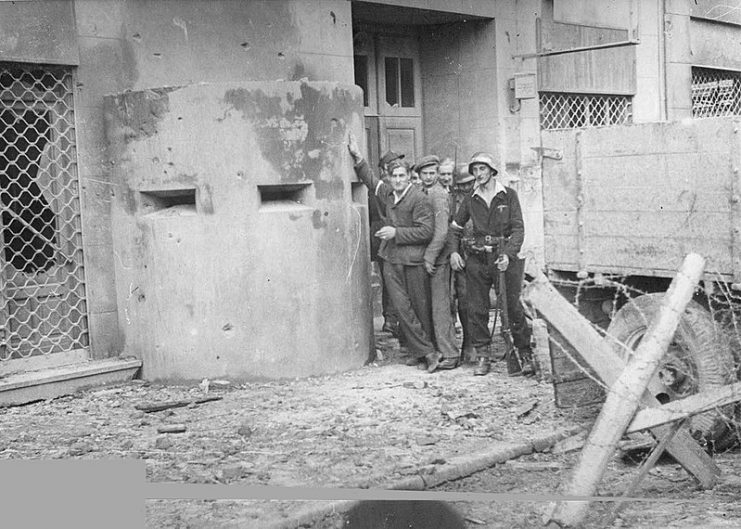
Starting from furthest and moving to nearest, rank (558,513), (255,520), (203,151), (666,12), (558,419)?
(666,12) → (203,151) → (558,419) → (255,520) → (558,513)

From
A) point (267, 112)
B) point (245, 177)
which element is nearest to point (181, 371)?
point (245, 177)

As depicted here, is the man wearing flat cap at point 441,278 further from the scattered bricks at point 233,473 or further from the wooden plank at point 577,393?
the scattered bricks at point 233,473

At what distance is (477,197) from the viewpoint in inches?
346

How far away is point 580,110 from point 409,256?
224 inches

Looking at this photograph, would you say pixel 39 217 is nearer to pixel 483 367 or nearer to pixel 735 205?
pixel 483 367

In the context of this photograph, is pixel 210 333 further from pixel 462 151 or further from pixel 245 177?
pixel 462 151

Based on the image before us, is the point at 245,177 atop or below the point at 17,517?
atop

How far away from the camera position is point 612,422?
184 inches

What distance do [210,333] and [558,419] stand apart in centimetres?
301

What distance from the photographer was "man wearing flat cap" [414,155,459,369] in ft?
29.5

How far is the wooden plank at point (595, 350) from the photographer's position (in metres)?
5.00

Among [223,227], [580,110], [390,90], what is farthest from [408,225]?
[580,110]

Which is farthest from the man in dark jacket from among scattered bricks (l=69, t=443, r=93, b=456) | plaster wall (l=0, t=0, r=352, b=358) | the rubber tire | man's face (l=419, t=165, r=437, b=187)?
scattered bricks (l=69, t=443, r=93, b=456)

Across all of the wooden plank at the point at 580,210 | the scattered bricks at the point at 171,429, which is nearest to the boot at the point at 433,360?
the wooden plank at the point at 580,210
